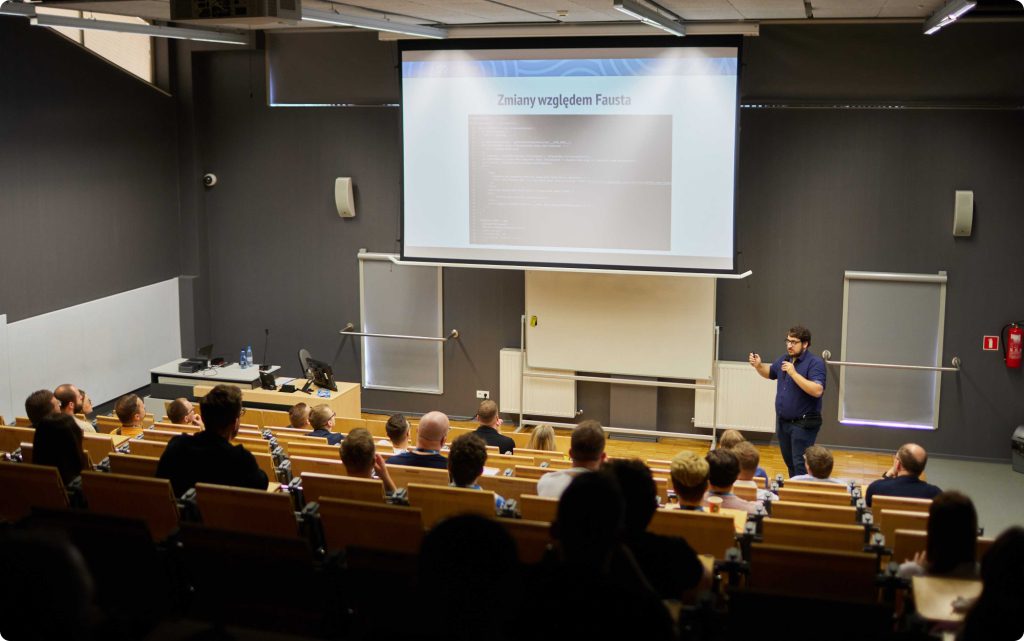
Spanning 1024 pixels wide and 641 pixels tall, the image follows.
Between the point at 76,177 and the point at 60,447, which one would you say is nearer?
the point at 60,447

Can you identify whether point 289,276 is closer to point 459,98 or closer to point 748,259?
point 459,98

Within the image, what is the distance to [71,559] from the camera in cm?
222

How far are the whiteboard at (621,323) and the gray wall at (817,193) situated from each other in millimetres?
372

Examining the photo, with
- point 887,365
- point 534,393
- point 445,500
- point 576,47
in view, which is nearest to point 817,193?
point 887,365

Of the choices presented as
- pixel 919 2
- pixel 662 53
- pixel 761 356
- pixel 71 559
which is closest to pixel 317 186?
pixel 662 53

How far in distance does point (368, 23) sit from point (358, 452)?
489 centimetres

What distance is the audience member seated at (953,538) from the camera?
3.55 meters

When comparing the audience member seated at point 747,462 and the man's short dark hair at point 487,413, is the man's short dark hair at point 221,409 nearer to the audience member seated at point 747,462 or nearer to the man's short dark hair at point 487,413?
the audience member seated at point 747,462

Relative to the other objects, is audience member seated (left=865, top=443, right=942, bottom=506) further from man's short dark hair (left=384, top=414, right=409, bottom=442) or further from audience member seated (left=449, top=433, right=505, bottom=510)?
man's short dark hair (left=384, top=414, right=409, bottom=442)

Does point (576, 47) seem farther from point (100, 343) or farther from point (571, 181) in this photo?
point (100, 343)

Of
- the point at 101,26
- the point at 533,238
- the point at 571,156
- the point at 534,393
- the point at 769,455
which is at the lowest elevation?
the point at 769,455

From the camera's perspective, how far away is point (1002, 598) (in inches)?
104

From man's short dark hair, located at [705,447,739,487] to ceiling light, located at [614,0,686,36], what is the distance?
313 centimetres

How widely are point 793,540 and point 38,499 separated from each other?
3323mm
